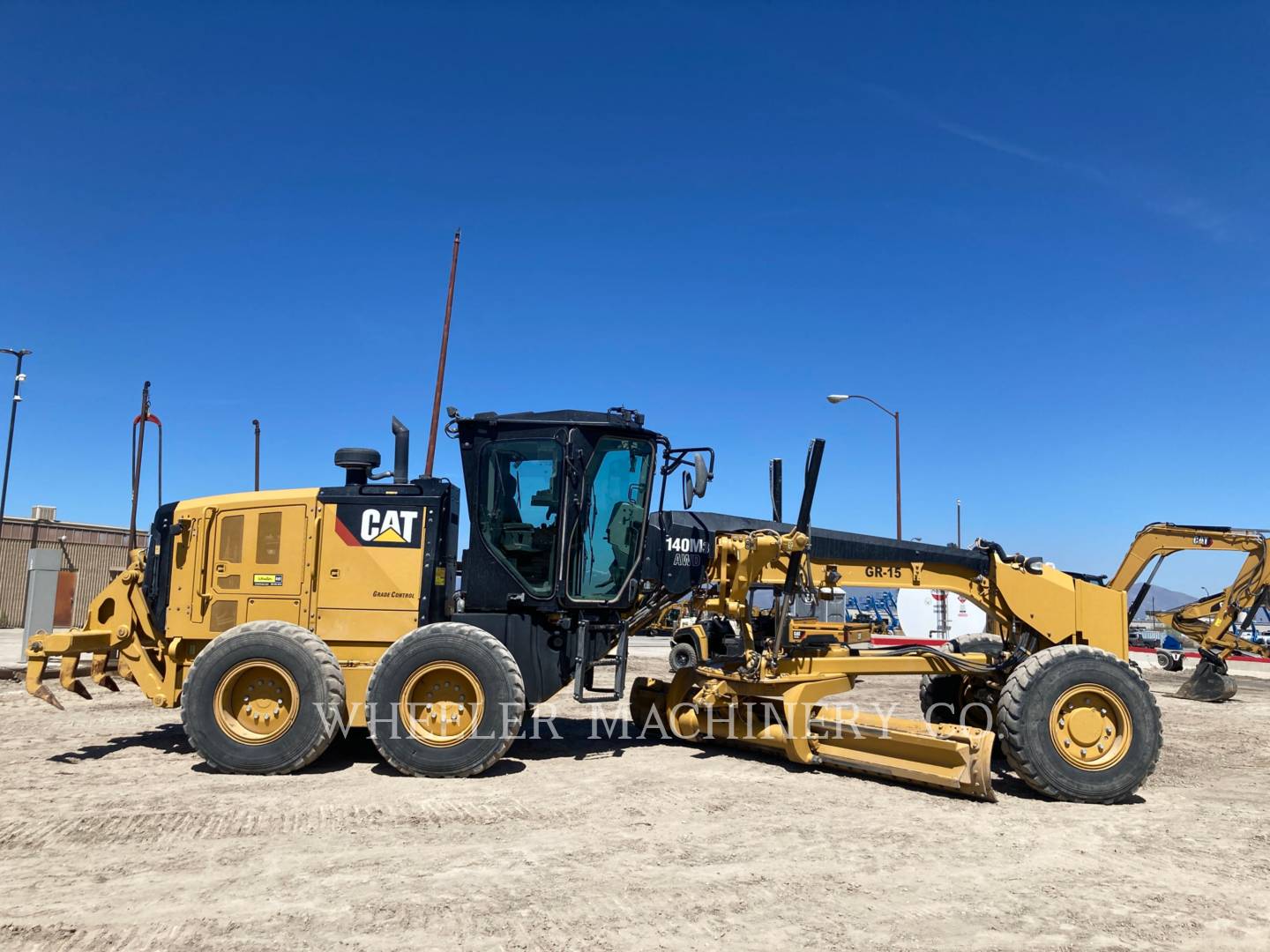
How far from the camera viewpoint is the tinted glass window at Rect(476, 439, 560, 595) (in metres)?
8.08

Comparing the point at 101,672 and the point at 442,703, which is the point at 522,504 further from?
the point at 101,672

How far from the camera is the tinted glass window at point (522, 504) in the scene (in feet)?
26.5

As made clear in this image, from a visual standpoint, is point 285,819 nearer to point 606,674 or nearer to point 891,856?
point 891,856

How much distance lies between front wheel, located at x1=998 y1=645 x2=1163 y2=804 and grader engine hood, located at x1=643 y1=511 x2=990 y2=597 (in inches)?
52.5

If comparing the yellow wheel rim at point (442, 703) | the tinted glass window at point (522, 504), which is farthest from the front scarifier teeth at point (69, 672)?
the tinted glass window at point (522, 504)

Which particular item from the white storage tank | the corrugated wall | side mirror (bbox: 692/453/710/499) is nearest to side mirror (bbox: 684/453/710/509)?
side mirror (bbox: 692/453/710/499)

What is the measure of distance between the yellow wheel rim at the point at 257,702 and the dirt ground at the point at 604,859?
0.40 m

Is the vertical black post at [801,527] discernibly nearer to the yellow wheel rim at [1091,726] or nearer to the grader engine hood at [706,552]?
the grader engine hood at [706,552]

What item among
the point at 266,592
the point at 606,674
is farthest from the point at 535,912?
the point at 606,674

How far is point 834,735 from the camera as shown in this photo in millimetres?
7891

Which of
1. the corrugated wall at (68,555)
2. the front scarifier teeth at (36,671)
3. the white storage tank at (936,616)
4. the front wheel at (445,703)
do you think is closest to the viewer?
the front wheel at (445,703)

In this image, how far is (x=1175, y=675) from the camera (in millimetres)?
20797

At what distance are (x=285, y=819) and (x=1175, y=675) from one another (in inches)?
814

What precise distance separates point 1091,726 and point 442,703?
513cm
